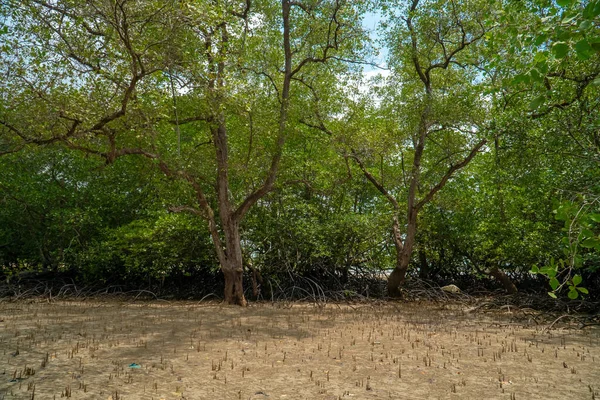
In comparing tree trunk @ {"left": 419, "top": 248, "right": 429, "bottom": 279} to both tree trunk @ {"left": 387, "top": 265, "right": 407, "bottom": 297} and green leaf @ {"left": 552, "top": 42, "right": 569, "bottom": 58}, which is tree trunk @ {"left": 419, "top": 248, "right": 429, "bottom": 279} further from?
green leaf @ {"left": 552, "top": 42, "right": 569, "bottom": 58}

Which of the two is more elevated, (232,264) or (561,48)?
(561,48)

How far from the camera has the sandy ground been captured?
4.04 meters

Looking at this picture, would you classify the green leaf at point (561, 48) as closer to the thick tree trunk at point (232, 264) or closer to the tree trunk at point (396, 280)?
the thick tree trunk at point (232, 264)

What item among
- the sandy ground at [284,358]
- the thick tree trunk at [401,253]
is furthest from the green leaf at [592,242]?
the thick tree trunk at [401,253]

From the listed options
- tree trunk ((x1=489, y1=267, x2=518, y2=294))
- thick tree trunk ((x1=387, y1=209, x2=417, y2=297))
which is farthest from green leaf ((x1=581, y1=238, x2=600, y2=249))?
tree trunk ((x1=489, y1=267, x2=518, y2=294))

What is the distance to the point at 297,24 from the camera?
1025 cm

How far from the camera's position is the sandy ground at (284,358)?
4035mm

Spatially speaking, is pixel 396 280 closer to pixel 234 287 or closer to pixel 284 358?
pixel 234 287

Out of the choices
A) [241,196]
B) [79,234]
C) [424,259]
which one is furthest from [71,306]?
[424,259]

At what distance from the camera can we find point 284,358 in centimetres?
516

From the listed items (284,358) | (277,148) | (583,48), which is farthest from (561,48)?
(277,148)

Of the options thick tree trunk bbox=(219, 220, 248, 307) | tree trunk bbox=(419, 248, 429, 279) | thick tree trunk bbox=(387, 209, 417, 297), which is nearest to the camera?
thick tree trunk bbox=(219, 220, 248, 307)

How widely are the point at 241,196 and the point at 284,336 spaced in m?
5.60

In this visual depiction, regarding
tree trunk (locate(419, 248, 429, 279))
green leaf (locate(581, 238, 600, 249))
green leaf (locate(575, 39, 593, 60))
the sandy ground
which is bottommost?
the sandy ground
